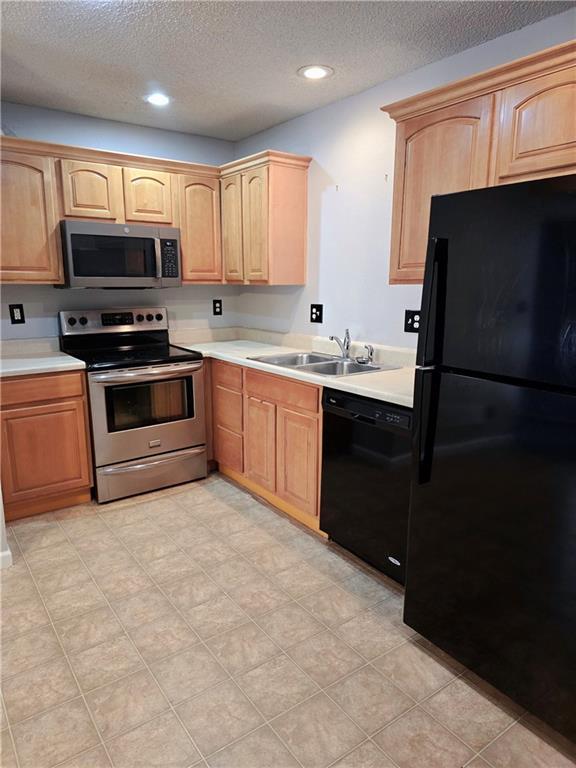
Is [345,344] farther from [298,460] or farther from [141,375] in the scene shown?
[141,375]

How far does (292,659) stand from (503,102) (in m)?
2.25

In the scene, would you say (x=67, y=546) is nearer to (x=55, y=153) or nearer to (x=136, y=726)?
(x=136, y=726)

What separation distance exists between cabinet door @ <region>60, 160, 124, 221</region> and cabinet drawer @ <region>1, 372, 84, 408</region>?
1.05 m

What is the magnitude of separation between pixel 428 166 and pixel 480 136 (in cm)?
25

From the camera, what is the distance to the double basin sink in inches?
116

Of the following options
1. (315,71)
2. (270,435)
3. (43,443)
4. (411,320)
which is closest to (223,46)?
(315,71)

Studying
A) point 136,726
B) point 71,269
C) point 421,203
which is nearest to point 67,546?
point 136,726

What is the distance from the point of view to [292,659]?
6.21ft

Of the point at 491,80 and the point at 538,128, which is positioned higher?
the point at 491,80

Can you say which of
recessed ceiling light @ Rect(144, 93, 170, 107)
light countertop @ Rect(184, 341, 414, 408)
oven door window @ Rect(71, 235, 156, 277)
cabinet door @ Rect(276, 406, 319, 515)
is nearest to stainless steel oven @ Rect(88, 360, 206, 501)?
light countertop @ Rect(184, 341, 414, 408)

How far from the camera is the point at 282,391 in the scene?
2.84m

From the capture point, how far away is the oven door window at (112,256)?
10.2ft

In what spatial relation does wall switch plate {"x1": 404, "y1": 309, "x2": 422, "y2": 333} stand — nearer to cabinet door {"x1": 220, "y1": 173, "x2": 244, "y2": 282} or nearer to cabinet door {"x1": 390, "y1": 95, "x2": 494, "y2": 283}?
cabinet door {"x1": 390, "y1": 95, "x2": 494, "y2": 283}

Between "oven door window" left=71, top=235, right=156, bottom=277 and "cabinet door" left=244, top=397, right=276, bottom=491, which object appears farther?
"oven door window" left=71, top=235, right=156, bottom=277
